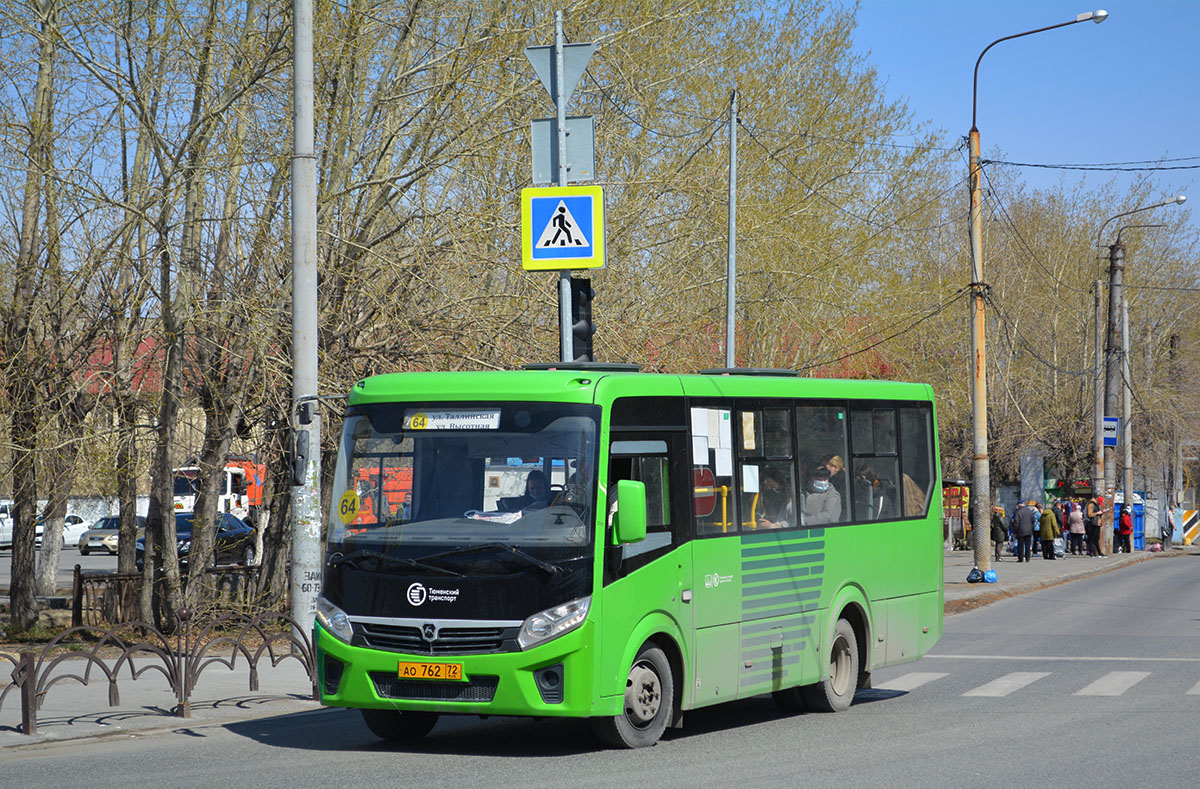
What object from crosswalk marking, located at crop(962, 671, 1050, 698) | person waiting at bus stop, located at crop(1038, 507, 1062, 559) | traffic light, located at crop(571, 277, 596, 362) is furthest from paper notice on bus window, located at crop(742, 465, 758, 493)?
person waiting at bus stop, located at crop(1038, 507, 1062, 559)

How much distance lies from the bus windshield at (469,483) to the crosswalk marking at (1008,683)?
5.50m

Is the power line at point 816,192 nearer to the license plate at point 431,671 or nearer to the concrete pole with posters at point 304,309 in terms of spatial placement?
the concrete pole with posters at point 304,309

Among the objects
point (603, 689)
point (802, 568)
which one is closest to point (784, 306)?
point (802, 568)

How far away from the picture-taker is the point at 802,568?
11.8m

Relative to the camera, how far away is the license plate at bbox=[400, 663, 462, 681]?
9508mm

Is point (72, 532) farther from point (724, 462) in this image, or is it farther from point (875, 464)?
→ point (724, 462)

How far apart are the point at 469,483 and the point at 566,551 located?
85 cm

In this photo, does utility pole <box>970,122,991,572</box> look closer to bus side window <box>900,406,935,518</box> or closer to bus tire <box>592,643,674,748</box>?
bus side window <box>900,406,935,518</box>

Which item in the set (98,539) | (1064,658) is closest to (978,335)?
(1064,658)

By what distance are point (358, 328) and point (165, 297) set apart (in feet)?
7.79

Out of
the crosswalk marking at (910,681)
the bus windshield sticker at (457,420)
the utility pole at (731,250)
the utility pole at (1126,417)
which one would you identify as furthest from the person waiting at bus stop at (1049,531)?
the bus windshield sticker at (457,420)

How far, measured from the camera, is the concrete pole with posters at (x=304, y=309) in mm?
13797

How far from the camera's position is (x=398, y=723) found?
34.9 ft

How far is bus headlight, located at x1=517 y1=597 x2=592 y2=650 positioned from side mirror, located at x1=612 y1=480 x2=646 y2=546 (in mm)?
548
